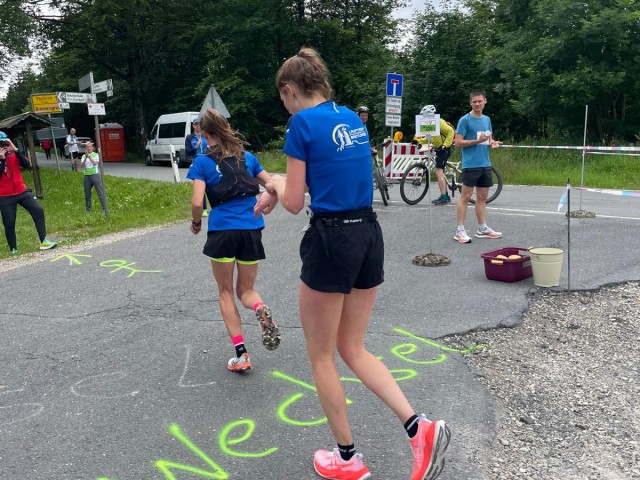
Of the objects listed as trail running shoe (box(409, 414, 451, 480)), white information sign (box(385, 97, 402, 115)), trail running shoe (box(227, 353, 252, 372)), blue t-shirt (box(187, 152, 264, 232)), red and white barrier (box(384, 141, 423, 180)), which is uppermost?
white information sign (box(385, 97, 402, 115))

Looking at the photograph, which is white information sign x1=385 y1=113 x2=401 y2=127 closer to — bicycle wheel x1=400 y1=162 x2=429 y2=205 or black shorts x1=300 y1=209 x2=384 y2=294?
bicycle wheel x1=400 y1=162 x2=429 y2=205

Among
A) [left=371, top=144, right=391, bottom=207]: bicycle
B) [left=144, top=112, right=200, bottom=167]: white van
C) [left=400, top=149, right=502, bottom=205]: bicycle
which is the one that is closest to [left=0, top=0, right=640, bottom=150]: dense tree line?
[left=144, top=112, right=200, bottom=167]: white van

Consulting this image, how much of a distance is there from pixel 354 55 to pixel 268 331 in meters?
30.7

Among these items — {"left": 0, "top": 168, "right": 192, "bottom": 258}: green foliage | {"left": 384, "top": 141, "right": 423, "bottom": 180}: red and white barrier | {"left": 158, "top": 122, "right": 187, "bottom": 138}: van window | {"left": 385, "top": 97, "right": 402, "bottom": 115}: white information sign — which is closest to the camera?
{"left": 0, "top": 168, "right": 192, "bottom": 258}: green foliage

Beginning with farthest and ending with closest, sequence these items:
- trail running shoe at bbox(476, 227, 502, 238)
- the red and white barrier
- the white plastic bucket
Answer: the red and white barrier < trail running shoe at bbox(476, 227, 502, 238) < the white plastic bucket

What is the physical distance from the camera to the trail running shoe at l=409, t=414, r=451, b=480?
258 cm

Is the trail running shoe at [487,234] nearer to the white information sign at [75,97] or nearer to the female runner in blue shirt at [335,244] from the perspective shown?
the female runner in blue shirt at [335,244]

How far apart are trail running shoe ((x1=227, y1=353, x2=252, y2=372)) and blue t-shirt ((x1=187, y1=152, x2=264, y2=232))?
0.91 meters

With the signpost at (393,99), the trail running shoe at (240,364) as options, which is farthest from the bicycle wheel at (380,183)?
the trail running shoe at (240,364)

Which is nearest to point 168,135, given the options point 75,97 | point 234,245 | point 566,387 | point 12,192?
point 75,97

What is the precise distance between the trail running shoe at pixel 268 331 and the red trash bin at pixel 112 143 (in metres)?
36.0

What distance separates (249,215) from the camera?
4027 millimetres

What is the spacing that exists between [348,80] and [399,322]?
27.0 meters

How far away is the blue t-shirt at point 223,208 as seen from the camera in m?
3.91
